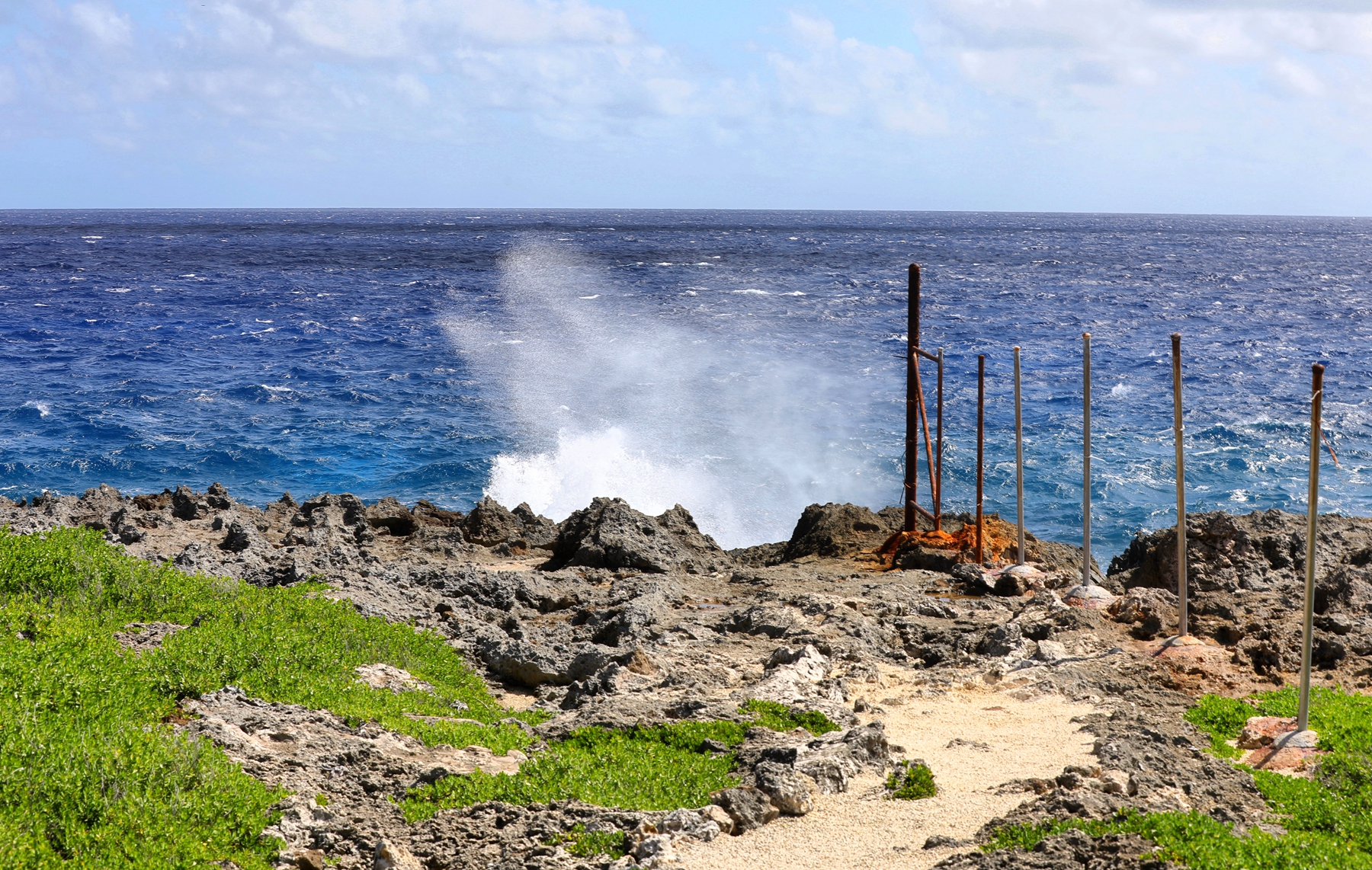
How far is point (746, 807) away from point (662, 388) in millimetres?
26786

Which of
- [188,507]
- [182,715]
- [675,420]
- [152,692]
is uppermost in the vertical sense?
[152,692]

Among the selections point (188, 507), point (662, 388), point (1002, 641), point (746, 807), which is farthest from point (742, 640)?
point (662, 388)

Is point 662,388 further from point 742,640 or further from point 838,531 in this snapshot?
point 742,640

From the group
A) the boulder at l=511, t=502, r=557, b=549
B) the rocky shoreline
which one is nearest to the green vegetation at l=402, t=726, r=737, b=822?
the rocky shoreline

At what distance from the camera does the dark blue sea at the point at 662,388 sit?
24984 millimetres

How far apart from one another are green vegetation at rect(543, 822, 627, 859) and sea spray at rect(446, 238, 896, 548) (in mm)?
15120

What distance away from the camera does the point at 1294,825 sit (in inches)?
256

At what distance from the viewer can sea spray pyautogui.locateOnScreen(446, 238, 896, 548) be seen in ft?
78.6

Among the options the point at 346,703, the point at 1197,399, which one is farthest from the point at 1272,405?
the point at 346,703

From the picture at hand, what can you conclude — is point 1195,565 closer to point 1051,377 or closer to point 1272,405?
point 1272,405

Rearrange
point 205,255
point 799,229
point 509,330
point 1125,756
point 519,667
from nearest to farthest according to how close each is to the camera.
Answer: point 1125,756 → point 519,667 → point 509,330 → point 205,255 → point 799,229

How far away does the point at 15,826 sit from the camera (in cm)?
534

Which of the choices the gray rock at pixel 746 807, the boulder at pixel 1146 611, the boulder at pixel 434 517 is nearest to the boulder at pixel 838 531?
the boulder at pixel 1146 611

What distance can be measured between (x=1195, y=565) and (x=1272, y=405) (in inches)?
925
